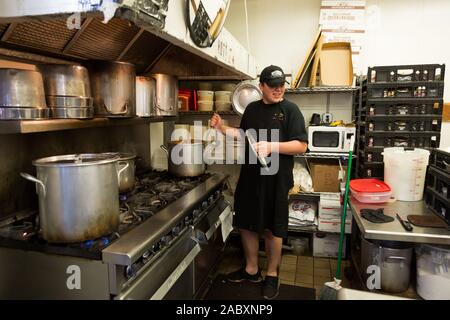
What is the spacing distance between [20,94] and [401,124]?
2804 millimetres

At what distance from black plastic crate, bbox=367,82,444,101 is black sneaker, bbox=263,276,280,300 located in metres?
1.74

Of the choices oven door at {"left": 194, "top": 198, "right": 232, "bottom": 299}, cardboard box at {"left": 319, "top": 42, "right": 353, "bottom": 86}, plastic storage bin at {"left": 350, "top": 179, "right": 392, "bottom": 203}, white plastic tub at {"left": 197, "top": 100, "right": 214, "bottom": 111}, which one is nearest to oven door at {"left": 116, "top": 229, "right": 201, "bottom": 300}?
oven door at {"left": 194, "top": 198, "right": 232, "bottom": 299}

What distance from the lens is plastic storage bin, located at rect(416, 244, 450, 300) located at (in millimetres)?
1968

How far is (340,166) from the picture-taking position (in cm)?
297

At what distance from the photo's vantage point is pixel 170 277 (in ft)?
5.03

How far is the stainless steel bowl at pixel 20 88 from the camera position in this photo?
116 cm

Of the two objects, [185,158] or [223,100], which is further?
[223,100]

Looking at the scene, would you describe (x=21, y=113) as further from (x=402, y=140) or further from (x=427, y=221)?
(x=402, y=140)

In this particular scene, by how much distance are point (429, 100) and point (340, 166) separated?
90 cm

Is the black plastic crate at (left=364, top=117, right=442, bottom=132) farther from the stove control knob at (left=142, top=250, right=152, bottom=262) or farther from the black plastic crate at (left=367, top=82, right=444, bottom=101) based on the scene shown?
the stove control knob at (left=142, top=250, right=152, bottom=262)

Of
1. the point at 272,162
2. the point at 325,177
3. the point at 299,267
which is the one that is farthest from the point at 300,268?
the point at 272,162

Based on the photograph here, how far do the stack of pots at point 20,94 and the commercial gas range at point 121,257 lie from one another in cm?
51
